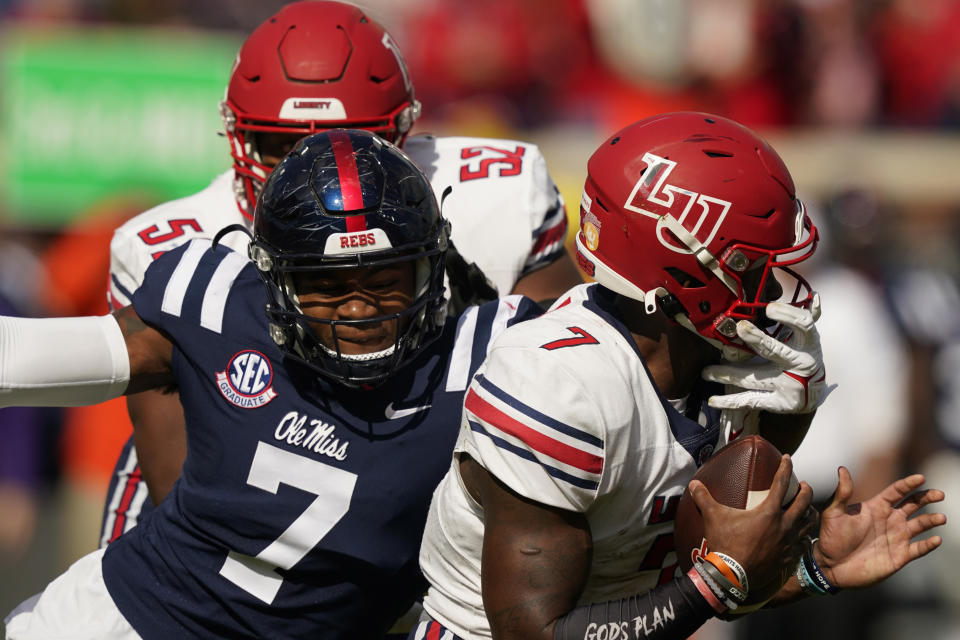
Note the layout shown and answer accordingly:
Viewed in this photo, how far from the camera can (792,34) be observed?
29.1 ft

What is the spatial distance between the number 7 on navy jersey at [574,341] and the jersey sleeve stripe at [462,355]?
0.37 meters

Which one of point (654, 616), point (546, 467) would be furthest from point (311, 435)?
point (654, 616)

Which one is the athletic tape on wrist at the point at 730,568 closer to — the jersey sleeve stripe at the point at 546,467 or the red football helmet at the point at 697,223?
the jersey sleeve stripe at the point at 546,467

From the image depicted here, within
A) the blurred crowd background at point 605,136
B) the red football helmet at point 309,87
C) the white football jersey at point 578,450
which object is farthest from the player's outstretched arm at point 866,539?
the blurred crowd background at point 605,136

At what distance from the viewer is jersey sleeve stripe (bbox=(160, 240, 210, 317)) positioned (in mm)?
3039

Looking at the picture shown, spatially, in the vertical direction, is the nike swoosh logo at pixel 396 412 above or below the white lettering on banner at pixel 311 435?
above

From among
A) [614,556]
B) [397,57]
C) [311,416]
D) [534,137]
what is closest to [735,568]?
[614,556]

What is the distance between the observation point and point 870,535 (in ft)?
9.29

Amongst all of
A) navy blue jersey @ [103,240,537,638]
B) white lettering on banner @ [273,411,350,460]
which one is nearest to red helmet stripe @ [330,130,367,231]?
navy blue jersey @ [103,240,537,638]

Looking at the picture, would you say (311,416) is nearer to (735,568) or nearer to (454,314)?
(454,314)

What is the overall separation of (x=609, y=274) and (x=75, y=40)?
594 centimetres

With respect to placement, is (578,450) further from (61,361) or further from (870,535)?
(61,361)

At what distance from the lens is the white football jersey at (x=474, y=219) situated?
12.1 feet

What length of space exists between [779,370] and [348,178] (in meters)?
1.05
